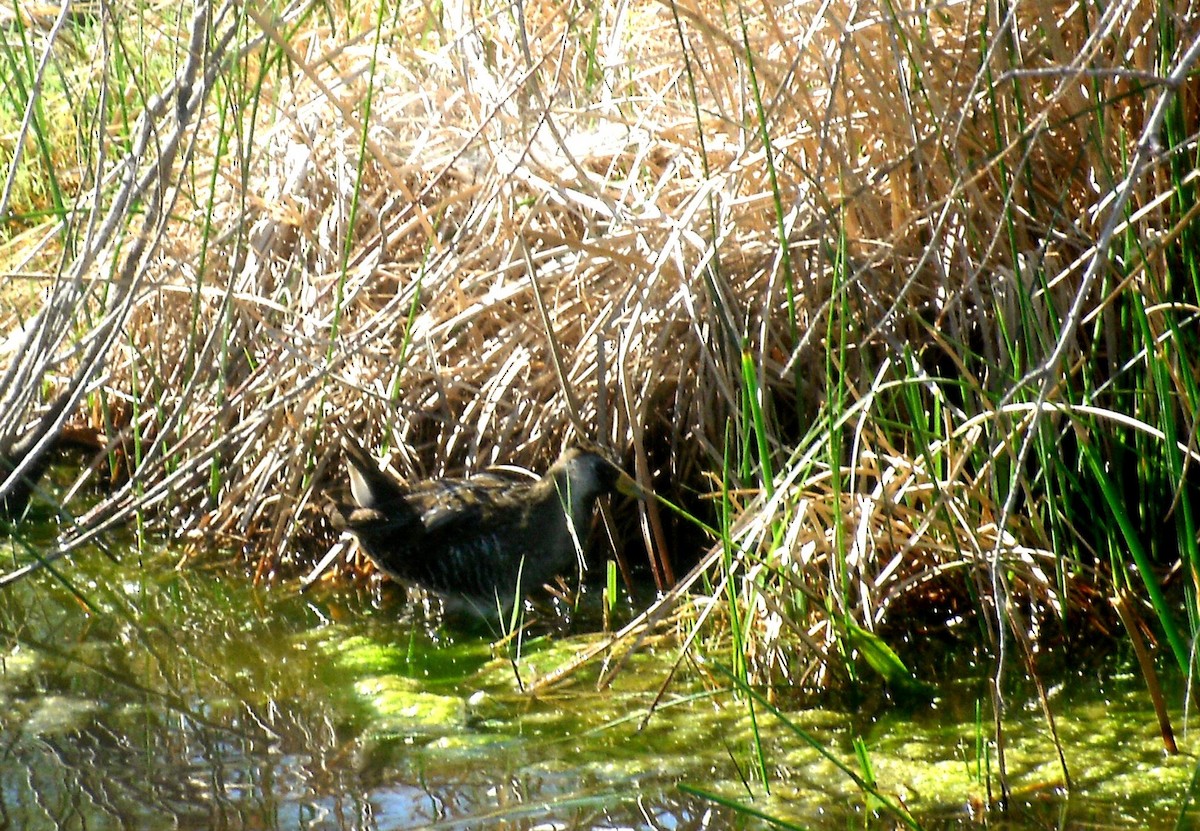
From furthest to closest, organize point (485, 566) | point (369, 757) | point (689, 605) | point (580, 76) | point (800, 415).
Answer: point (580, 76), point (485, 566), point (800, 415), point (689, 605), point (369, 757)

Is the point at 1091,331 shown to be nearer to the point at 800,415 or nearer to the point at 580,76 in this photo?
the point at 800,415

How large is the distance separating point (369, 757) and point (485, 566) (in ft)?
3.21

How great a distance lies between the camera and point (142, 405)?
4.43 m

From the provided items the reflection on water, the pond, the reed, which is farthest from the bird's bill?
the reflection on water

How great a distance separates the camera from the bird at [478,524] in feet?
11.8

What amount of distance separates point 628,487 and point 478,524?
1.29 ft

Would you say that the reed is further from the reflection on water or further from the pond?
the reflection on water

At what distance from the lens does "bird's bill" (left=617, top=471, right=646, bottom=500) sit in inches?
140

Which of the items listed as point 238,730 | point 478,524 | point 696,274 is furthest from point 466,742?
point 696,274

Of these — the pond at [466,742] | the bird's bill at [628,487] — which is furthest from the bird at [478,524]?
the pond at [466,742]

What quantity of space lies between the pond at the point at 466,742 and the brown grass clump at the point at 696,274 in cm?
25

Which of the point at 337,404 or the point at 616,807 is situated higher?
the point at 337,404

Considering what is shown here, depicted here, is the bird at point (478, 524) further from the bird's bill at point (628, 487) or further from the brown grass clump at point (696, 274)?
the brown grass clump at point (696, 274)

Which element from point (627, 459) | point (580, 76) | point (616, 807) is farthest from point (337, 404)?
point (616, 807)
